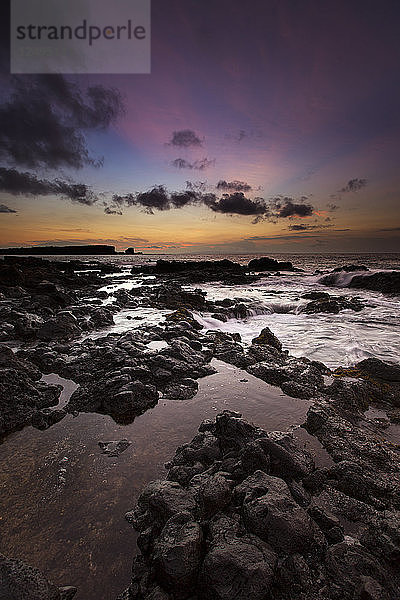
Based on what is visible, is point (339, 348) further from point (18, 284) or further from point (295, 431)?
point (18, 284)

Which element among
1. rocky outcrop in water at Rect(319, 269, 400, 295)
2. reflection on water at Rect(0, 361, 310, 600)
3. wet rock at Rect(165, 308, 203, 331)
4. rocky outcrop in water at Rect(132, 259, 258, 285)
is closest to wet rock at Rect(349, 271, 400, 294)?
rocky outcrop in water at Rect(319, 269, 400, 295)

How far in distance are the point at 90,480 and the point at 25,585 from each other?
1406 mm

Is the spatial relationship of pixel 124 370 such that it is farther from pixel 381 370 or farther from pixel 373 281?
pixel 373 281

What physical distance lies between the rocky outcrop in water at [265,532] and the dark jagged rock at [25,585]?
554 millimetres

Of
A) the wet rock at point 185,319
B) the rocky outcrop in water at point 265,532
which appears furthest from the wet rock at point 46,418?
the wet rock at point 185,319

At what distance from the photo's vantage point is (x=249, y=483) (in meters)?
3.02

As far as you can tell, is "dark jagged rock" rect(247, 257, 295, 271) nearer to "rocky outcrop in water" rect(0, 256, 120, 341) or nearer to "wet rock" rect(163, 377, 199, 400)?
"rocky outcrop in water" rect(0, 256, 120, 341)

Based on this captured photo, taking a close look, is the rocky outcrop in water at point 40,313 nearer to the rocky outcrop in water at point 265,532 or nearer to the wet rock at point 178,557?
the rocky outcrop in water at point 265,532

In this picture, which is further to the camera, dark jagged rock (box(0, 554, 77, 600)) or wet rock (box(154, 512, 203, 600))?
wet rock (box(154, 512, 203, 600))

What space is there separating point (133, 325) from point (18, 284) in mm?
13626

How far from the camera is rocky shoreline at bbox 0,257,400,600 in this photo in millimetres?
2211

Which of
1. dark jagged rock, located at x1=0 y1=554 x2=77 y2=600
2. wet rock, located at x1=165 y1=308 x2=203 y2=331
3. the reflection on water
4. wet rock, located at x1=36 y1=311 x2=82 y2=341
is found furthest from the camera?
wet rock, located at x1=165 y1=308 x2=203 y2=331

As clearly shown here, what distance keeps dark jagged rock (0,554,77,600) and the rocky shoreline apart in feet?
0.04

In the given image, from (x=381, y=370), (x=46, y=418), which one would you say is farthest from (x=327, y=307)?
(x=46, y=418)
